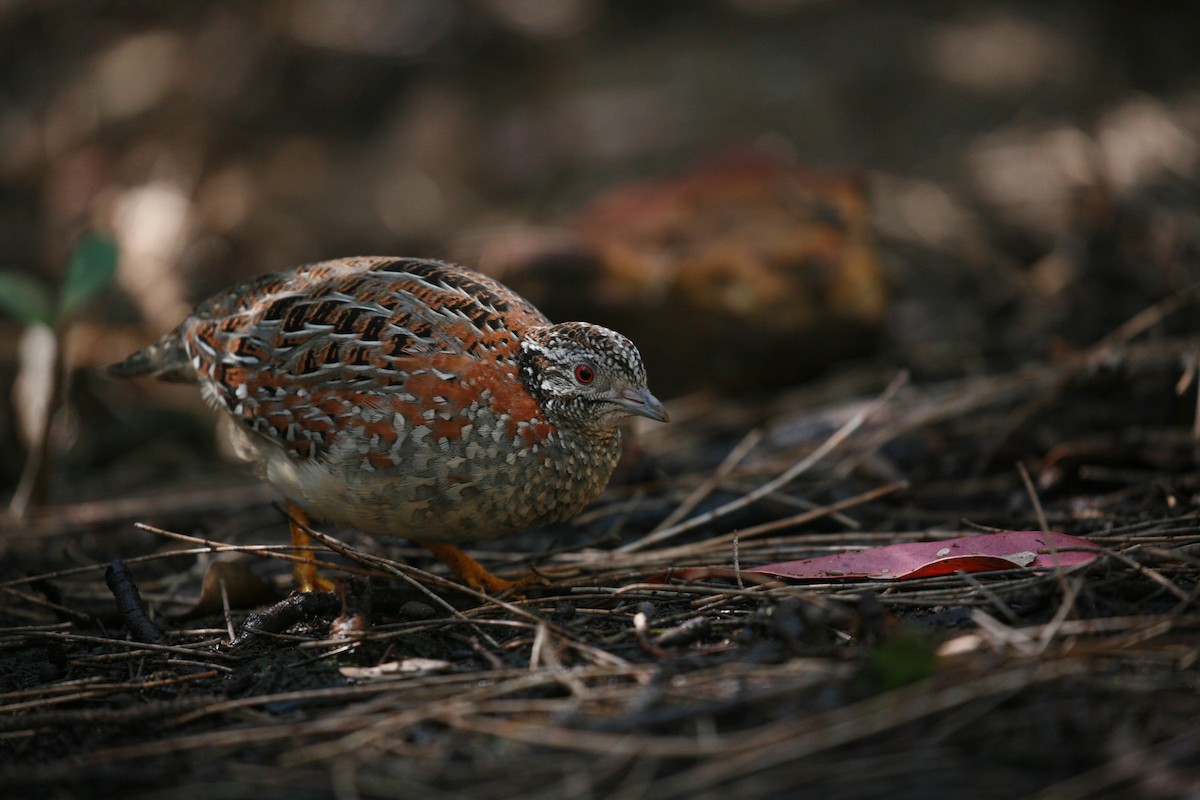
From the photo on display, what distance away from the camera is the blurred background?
6531 millimetres

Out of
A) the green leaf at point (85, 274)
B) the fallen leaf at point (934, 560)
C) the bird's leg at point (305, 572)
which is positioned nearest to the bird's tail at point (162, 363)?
the green leaf at point (85, 274)

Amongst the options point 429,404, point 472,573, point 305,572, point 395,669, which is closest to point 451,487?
point 429,404

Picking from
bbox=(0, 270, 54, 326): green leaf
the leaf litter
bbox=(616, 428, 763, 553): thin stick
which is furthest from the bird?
bbox=(0, 270, 54, 326): green leaf

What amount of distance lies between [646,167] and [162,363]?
572 cm

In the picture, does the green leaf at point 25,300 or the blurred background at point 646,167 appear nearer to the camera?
the green leaf at point 25,300

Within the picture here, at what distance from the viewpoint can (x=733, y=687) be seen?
288 centimetres

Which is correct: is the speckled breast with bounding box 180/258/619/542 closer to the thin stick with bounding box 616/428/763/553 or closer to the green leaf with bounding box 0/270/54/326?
the thin stick with bounding box 616/428/763/553

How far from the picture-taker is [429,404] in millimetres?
3779

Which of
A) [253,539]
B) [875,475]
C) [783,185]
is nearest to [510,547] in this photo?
[253,539]

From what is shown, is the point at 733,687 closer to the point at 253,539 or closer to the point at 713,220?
the point at 253,539

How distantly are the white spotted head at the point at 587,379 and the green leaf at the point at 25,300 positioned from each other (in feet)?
8.90

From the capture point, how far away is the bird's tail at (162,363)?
4.70 m

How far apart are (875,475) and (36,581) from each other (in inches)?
139

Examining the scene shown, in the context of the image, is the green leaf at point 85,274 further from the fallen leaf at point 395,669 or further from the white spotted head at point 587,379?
the fallen leaf at point 395,669
